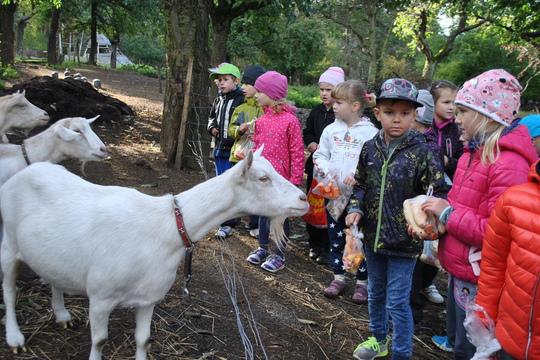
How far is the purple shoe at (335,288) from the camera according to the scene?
13.0 feet

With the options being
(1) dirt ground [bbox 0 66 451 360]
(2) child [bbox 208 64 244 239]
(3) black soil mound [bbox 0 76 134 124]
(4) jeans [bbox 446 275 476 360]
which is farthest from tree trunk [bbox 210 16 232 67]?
(4) jeans [bbox 446 275 476 360]

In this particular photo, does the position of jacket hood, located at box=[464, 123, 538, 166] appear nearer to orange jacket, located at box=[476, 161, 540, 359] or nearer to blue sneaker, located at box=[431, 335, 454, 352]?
orange jacket, located at box=[476, 161, 540, 359]

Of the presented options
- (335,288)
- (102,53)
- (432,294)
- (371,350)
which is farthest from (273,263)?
(102,53)

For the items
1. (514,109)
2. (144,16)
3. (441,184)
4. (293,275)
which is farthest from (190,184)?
(144,16)

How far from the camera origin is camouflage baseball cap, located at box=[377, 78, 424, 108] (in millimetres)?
2576

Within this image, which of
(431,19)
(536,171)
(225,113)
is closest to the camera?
(536,171)

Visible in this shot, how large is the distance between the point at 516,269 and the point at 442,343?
201cm

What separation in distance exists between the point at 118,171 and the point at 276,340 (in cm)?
449

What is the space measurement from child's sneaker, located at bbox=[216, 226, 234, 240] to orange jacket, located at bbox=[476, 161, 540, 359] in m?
3.38

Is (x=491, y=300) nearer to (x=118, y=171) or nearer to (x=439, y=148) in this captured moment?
(x=439, y=148)

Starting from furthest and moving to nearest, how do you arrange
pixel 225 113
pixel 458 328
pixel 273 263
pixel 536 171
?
pixel 225 113 < pixel 273 263 < pixel 458 328 < pixel 536 171

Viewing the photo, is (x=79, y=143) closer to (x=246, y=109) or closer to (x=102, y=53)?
(x=246, y=109)

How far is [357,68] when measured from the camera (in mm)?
39219

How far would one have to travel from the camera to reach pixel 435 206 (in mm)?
2316
